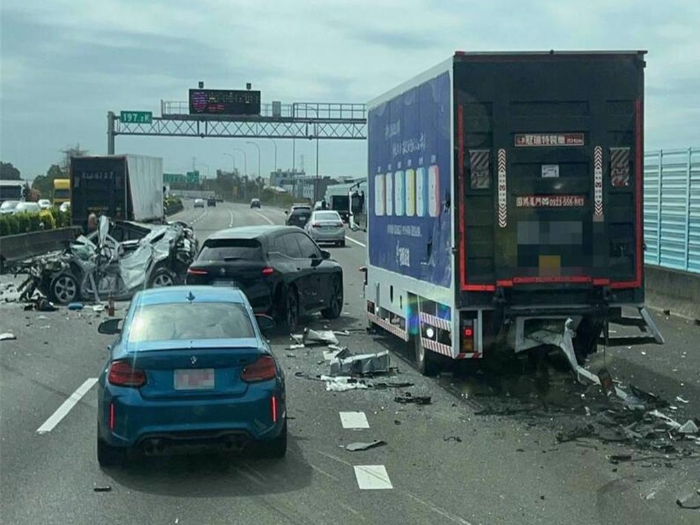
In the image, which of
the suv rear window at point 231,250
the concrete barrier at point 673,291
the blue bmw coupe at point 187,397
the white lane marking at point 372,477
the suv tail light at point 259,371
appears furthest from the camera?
the concrete barrier at point 673,291

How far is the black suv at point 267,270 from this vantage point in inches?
643

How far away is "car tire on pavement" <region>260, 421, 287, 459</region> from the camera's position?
823cm

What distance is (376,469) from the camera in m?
8.15

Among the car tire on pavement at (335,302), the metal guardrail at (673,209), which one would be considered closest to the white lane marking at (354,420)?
the car tire on pavement at (335,302)

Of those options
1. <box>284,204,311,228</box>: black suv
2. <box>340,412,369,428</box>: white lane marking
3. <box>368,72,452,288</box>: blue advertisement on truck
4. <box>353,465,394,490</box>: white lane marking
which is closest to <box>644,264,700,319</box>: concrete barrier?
<box>368,72,452,288</box>: blue advertisement on truck

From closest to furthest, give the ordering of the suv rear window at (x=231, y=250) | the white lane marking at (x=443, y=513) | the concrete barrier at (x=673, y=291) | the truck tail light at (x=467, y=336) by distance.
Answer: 1. the white lane marking at (x=443, y=513)
2. the truck tail light at (x=467, y=336)
3. the suv rear window at (x=231, y=250)
4. the concrete barrier at (x=673, y=291)

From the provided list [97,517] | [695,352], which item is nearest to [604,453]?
[97,517]

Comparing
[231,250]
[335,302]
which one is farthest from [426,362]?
[335,302]

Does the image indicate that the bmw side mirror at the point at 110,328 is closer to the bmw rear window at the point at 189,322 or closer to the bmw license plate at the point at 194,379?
the bmw rear window at the point at 189,322

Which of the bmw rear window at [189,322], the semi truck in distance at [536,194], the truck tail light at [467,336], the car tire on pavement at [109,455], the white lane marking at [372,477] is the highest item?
the semi truck in distance at [536,194]

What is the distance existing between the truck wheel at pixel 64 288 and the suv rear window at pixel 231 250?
5.69m

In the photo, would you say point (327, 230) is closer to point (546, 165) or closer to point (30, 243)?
point (30, 243)

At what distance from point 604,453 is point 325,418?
9.08 feet

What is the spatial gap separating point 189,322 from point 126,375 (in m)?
0.83
